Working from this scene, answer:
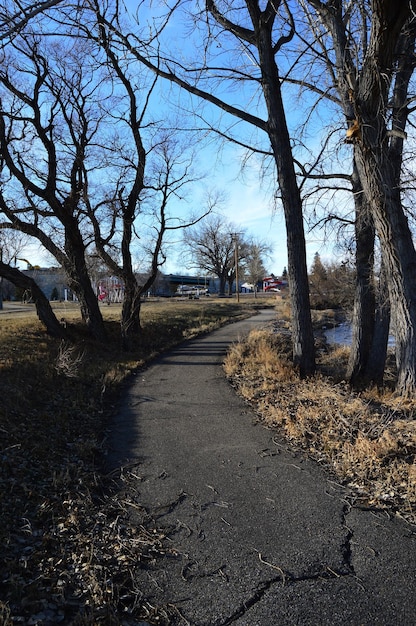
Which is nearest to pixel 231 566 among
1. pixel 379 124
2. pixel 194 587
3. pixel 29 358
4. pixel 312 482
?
pixel 194 587

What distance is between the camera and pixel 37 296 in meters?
14.2

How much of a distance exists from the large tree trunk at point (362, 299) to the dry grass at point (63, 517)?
5.45m

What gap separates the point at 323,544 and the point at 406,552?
0.63 meters

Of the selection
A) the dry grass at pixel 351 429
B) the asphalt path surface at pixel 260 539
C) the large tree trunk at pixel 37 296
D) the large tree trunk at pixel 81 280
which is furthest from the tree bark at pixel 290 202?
the large tree trunk at pixel 81 280


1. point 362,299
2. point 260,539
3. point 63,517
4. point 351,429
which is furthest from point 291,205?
point 63,517

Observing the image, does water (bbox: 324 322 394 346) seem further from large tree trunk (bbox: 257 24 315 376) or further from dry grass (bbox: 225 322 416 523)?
dry grass (bbox: 225 322 416 523)

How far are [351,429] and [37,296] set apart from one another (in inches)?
446

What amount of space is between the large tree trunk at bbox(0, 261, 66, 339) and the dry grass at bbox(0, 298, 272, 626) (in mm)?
4334

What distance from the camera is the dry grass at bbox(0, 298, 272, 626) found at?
3170mm

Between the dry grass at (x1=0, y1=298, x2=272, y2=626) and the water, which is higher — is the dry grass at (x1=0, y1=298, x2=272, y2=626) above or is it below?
above

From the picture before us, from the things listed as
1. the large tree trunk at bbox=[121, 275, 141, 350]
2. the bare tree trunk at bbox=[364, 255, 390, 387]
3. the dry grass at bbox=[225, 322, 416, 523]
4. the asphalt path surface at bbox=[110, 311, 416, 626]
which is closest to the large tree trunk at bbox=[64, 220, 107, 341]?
the large tree trunk at bbox=[121, 275, 141, 350]

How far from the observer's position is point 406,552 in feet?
11.6

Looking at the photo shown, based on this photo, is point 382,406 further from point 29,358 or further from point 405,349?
point 29,358

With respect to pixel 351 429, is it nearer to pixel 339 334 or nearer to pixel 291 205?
pixel 291 205
